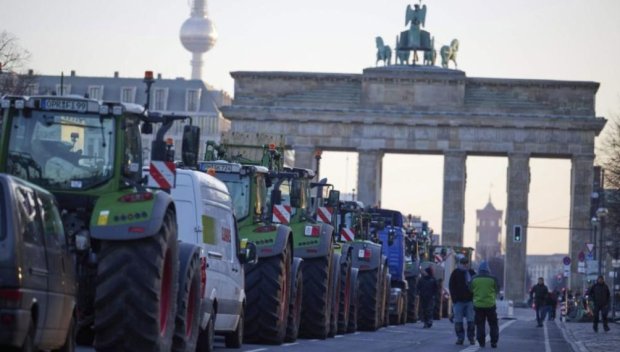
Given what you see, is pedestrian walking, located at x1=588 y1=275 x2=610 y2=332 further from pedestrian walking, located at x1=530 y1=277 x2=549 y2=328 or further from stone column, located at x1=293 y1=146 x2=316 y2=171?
stone column, located at x1=293 y1=146 x2=316 y2=171

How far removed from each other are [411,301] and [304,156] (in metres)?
72.5

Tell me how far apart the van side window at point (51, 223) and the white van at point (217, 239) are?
5.64 metres

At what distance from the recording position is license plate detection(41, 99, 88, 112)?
727 inches

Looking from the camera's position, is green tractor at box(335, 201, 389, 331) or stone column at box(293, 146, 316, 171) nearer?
green tractor at box(335, 201, 389, 331)

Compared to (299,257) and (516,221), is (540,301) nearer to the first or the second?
(299,257)

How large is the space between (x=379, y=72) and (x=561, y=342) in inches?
3411

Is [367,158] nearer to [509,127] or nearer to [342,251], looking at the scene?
[509,127]

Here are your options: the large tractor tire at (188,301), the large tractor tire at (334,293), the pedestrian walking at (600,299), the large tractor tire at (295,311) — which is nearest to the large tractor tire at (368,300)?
the large tractor tire at (334,293)

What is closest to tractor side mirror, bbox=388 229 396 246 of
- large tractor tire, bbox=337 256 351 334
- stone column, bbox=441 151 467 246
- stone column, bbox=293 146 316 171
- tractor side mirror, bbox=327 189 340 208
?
tractor side mirror, bbox=327 189 340 208

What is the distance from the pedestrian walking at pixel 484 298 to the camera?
34.1 meters

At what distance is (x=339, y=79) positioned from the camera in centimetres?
12875

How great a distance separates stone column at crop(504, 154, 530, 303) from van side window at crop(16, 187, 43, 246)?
363 feet

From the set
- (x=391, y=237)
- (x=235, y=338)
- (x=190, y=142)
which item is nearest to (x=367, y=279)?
(x=391, y=237)

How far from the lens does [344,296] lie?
3569 centimetres
